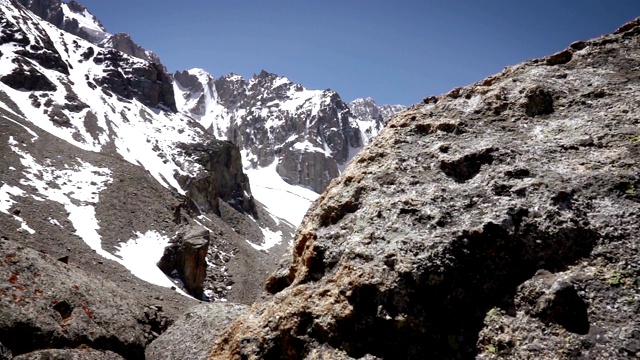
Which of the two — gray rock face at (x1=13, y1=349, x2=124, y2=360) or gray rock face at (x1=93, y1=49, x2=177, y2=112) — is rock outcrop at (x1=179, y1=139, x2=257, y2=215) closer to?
gray rock face at (x1=93, y1=49, x2=177, y2=112)

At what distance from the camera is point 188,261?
A: 165 ft

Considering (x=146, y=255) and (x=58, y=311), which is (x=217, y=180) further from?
(x=58, y=311)

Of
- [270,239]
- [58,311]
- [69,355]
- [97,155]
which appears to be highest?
[97,155]

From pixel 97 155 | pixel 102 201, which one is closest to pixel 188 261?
pixel 102 201

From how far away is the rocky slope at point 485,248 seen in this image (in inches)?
279

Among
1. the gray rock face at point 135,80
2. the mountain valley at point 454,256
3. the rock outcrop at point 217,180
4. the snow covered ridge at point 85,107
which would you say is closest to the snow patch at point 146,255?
the mountain valley at point 454,256

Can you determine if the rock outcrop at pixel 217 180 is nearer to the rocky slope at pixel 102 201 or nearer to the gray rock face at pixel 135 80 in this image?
the rocky slope at pixel 102 201

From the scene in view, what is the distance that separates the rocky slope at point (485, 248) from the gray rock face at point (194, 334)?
318 inches

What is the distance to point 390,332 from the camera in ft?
25.2

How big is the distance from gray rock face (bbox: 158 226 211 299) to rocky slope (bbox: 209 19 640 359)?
4252 cm

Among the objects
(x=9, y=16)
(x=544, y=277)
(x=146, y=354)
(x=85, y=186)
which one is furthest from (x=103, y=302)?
(x=9, y=16)

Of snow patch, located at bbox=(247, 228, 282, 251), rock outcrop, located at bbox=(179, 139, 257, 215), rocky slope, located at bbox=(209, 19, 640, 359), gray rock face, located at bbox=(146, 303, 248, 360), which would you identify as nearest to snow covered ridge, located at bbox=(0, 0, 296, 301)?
snow patch, located at bbox=(247, 228, 282, 251)

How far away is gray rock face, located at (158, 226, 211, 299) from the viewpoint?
1941 inches

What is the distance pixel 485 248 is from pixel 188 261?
47.3m
